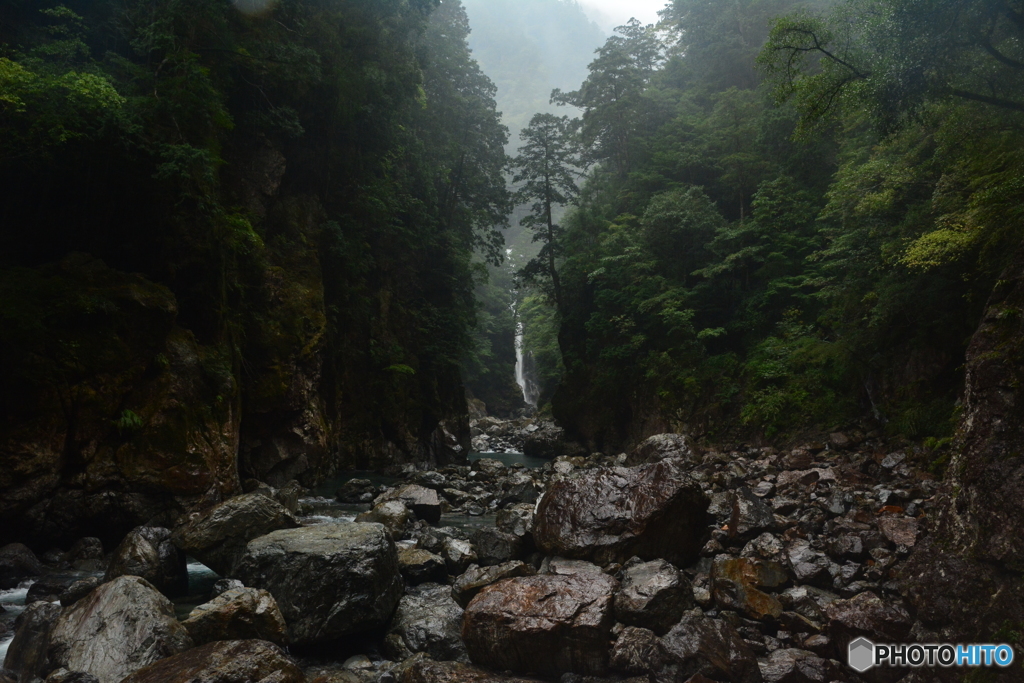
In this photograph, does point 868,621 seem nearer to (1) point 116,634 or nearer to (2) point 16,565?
(1) point 116,634

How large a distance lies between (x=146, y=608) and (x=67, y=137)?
723 cm

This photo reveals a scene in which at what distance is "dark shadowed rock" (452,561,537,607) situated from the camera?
5.41 m

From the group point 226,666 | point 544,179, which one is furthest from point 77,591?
point 544,179

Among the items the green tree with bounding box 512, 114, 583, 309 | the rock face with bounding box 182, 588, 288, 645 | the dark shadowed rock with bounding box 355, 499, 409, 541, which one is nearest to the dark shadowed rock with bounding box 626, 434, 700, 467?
the dark shadowed rock with bounding box 355, 499, 409, 541

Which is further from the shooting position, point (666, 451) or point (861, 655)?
point (666, 451)

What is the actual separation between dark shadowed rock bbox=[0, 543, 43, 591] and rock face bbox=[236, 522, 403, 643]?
292 cm

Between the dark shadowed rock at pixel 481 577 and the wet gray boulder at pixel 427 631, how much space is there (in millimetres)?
110

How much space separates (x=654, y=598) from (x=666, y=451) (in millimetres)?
8853

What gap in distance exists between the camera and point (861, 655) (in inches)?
151

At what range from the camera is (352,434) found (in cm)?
1634

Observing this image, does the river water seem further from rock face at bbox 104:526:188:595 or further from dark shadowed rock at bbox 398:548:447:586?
dark shadowed rock at bbox 398:548:447:586

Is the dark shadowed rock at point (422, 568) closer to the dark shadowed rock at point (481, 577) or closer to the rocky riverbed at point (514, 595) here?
the rocky riverbed at point (514, 595)

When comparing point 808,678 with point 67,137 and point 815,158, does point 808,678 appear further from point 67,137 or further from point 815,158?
point 815,158

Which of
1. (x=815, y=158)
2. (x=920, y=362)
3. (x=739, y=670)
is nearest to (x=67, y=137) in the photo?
(x=739, y=670)
